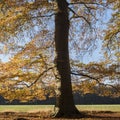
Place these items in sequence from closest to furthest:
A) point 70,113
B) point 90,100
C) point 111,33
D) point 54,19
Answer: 1. point 70,113
2. point 54,19
3. point 111,33
4. point 90,100

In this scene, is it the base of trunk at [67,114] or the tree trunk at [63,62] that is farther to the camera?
the tree trunk at [63,62]

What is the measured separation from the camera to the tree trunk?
16.6m

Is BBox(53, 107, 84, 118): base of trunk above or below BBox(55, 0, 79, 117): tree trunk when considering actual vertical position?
below

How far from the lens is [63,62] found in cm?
1702

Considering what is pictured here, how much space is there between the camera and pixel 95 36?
1894 centimetres

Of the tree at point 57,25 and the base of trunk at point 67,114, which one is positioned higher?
the tree at point 57,25

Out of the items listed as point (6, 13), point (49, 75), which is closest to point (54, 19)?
point (6, 13)

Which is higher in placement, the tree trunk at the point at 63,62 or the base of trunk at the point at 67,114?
the tree trunk at the point at 63,62

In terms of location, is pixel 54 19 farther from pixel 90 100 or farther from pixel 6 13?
pixel 90 100

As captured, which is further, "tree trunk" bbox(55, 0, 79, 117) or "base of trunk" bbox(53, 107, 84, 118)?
"tree trunk" bbox(55, 0, 79, 117)

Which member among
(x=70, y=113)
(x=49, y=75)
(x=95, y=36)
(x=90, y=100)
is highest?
(x=95, y=36)

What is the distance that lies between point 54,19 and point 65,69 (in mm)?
2297

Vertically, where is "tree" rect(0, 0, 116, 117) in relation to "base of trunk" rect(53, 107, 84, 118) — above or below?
above

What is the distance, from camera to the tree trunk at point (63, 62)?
16.6 m
